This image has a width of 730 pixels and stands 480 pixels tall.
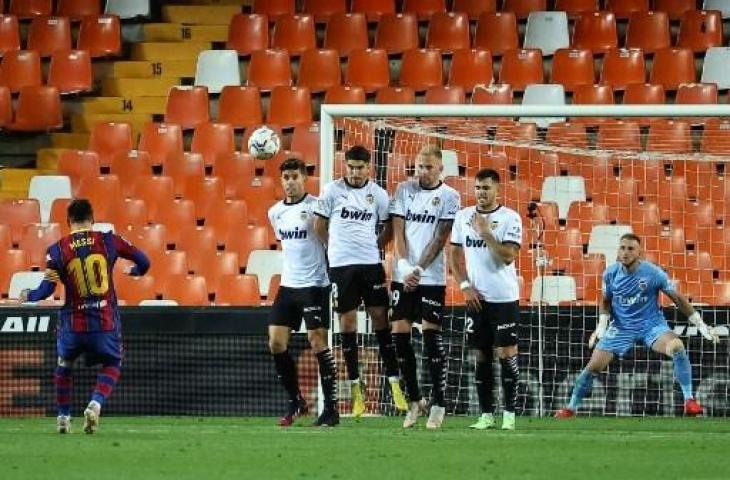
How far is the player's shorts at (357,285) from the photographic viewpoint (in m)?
12.2

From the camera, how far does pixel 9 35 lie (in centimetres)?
1972

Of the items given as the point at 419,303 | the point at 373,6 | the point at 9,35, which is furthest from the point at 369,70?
the point at 419,303

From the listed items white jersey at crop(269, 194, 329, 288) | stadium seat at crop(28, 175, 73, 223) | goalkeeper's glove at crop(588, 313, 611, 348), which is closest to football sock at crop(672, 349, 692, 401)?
goalkeeper's glove at crop(588, 313, 611, 348)

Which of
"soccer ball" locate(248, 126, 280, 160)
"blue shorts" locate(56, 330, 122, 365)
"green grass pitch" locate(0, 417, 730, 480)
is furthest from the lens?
"soccer ball" locate(248, 126, 280, 160)

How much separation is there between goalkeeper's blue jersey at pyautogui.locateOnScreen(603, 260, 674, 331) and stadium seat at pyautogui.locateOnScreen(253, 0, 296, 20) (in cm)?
646

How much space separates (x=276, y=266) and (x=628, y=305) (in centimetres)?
371

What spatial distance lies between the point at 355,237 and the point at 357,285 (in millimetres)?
338

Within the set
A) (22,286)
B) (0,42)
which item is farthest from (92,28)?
(22,286)

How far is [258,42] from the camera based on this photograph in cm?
1917

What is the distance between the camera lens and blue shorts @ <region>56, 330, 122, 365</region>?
11570mm

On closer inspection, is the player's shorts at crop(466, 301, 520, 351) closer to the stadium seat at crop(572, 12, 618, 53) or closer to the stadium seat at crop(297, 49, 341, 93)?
the stadium seat at crop(297, 49, 341, 93)

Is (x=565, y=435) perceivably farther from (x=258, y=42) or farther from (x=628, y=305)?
(x=258, y=42)

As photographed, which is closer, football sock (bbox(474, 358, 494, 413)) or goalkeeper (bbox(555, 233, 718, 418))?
football sock (bbox(474, 358, 494, 413))

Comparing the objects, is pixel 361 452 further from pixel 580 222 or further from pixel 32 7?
pixel 32 7
